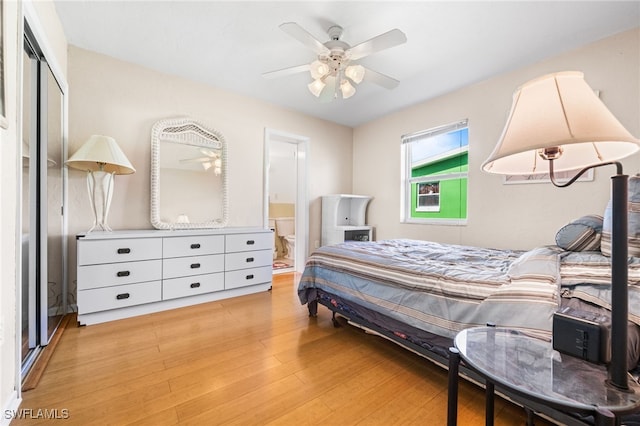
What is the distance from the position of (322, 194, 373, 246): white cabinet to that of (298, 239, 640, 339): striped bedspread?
189 centimetres

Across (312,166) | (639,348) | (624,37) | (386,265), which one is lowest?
(639,348)

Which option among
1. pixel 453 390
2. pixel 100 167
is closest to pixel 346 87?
pixel 453 390

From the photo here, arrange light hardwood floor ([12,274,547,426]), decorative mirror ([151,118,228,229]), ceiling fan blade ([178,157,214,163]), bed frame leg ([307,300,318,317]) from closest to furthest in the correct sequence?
light hardwood floor ([12,274,547,426]), bed frame leg ([307,300,318,317]), decorative mirror ([151,118,228,229]), ceiling fan blade ([178,157,214,163])

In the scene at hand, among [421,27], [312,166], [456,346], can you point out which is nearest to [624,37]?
[421,27]

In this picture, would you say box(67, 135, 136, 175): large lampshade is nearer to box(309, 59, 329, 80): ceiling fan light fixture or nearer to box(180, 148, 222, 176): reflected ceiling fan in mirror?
box(180, 148, 222, 176): reflected ceiling fan in mirror

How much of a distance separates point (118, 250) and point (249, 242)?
1247 mm

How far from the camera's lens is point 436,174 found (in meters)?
3.66

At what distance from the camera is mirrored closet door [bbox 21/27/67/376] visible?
1.62 meters

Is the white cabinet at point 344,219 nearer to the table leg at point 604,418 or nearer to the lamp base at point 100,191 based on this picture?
the lamp base at point 100,191

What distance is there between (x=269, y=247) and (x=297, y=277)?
96cm

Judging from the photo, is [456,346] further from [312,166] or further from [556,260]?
[312,166]

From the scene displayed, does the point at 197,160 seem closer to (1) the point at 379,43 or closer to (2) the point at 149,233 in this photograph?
(2) the point at 149,233

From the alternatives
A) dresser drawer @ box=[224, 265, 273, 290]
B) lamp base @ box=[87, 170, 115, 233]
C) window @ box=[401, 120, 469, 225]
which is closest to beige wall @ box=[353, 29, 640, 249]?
window @ box=[401, 120, 469, 225]

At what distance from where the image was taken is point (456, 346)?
879 millimetres
